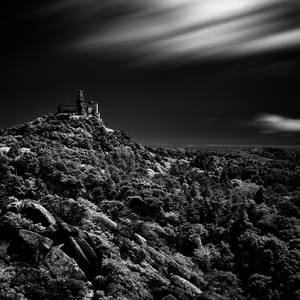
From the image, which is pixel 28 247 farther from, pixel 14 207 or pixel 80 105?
pixel 80 105

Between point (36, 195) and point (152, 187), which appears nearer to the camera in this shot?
point (36, 195)

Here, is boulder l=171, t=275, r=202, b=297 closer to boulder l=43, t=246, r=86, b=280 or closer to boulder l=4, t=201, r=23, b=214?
boulder l=43, t=246, r=86, b=280

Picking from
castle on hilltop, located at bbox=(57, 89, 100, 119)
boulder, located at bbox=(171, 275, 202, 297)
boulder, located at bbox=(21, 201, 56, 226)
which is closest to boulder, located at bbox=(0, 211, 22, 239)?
boulder, located at bbox=(21, 201, 56, 226)

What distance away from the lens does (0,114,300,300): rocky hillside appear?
43.8m

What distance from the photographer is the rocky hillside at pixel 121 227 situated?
4375 centimetres

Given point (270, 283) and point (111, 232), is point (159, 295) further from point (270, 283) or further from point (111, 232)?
point (270, 283)

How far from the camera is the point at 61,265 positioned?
43750 mm

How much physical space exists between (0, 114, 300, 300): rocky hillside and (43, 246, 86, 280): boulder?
13 cm

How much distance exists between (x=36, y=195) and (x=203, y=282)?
1331 inches

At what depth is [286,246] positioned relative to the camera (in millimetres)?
77125

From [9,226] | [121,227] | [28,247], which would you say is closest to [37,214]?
[9,226]

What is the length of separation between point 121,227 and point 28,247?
928 inches

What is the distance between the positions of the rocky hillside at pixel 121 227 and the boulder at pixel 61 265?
13 cm

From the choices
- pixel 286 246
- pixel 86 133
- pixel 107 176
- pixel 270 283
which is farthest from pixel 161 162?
pixel 270 283
